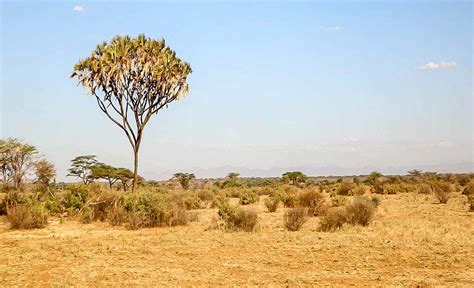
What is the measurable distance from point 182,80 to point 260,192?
1508 centimetres

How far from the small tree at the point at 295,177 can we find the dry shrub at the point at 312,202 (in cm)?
3820

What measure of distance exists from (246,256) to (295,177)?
50059 millimetres

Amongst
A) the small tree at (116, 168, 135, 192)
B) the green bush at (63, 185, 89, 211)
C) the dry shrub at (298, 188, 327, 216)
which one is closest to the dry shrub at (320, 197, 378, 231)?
the dry shrub at (298, 188, 327, 216)

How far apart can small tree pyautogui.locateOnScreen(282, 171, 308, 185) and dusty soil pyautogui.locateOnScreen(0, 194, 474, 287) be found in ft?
144

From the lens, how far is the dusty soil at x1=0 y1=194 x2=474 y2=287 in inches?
371

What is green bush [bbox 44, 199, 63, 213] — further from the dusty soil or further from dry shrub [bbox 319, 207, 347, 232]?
dry shrub [bbox 319, 207, 347, 232]

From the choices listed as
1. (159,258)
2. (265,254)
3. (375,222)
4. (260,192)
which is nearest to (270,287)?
(265,254)

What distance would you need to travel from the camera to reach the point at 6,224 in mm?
19328

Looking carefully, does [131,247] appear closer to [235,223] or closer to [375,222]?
[235,223]

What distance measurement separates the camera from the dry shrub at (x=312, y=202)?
21.1 meters

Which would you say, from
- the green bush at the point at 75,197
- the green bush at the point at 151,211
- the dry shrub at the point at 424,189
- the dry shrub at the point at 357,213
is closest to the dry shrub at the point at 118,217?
the green bush at the point at 151,211

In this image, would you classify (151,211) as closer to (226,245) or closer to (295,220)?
(295,220)

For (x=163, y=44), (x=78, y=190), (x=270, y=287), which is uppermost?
(x=163, y=44)

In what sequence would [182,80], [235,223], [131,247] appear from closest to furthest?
[131,247] → [235,223] → [182,80]
